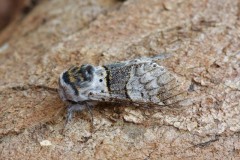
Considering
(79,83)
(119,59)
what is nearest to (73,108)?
(79,83)

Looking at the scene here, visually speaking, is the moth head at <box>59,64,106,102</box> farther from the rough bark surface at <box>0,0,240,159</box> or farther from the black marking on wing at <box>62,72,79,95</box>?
the rough bark surface at <box>0,0,240,159</box>

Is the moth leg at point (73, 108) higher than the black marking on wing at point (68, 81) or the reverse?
the reverse

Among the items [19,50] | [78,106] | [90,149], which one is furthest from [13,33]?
[90,149]

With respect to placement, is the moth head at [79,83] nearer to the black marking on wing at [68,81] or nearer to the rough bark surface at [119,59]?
the black marking on wing at [68,81]

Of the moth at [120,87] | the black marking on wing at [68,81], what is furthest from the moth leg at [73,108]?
the black marking on wing at [68,81]

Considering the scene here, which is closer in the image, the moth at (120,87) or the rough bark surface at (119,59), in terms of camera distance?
the rough bark surface at (119,59)
